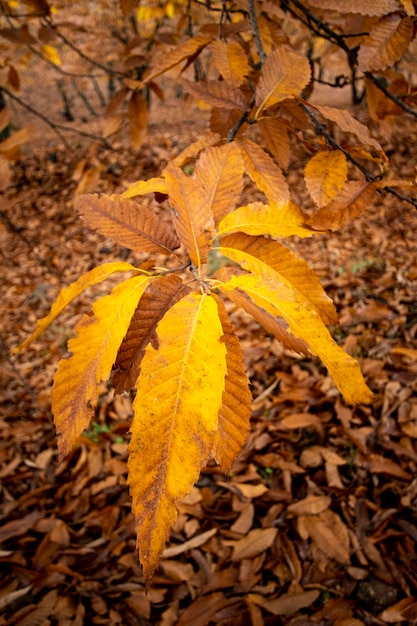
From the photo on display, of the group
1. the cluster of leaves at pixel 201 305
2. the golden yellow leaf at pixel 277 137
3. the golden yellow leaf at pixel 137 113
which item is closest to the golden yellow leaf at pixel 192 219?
the cluster of leaves at pixel 201 305

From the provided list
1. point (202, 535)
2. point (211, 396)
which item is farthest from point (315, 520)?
point (211, 396)

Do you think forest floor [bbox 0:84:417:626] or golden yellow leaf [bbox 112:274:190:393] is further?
forest floor [bbox 0:84:417:626]

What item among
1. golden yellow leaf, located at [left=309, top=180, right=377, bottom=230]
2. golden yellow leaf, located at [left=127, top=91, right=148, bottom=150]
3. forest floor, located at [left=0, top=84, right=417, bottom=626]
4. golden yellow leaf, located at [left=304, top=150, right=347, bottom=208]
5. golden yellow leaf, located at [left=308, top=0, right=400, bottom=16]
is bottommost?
forest floor, located at [left=0, top=84, right=417, bottom=626]

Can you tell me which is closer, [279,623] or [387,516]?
[279,623]

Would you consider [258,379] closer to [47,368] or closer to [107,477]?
[107,477]


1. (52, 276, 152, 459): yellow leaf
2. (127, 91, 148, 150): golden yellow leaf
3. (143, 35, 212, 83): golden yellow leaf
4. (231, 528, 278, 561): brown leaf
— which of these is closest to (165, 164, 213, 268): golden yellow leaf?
(52, 276, 152, 459): yellow leaf

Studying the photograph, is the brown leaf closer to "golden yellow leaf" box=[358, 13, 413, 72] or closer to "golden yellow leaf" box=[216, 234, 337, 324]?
"golden yellow leaf" box=[216, 234, 337, 324]

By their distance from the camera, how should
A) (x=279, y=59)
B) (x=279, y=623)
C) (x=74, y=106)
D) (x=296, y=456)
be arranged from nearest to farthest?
(x=279, y=59)
(x=279, y=623)
(x=296, y=456)
(x=74, y=106)

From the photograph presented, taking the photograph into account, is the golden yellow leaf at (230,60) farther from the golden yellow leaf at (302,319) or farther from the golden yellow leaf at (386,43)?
the golden yellow leaf at (302,319)

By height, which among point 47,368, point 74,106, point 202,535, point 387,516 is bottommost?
point 47,368
